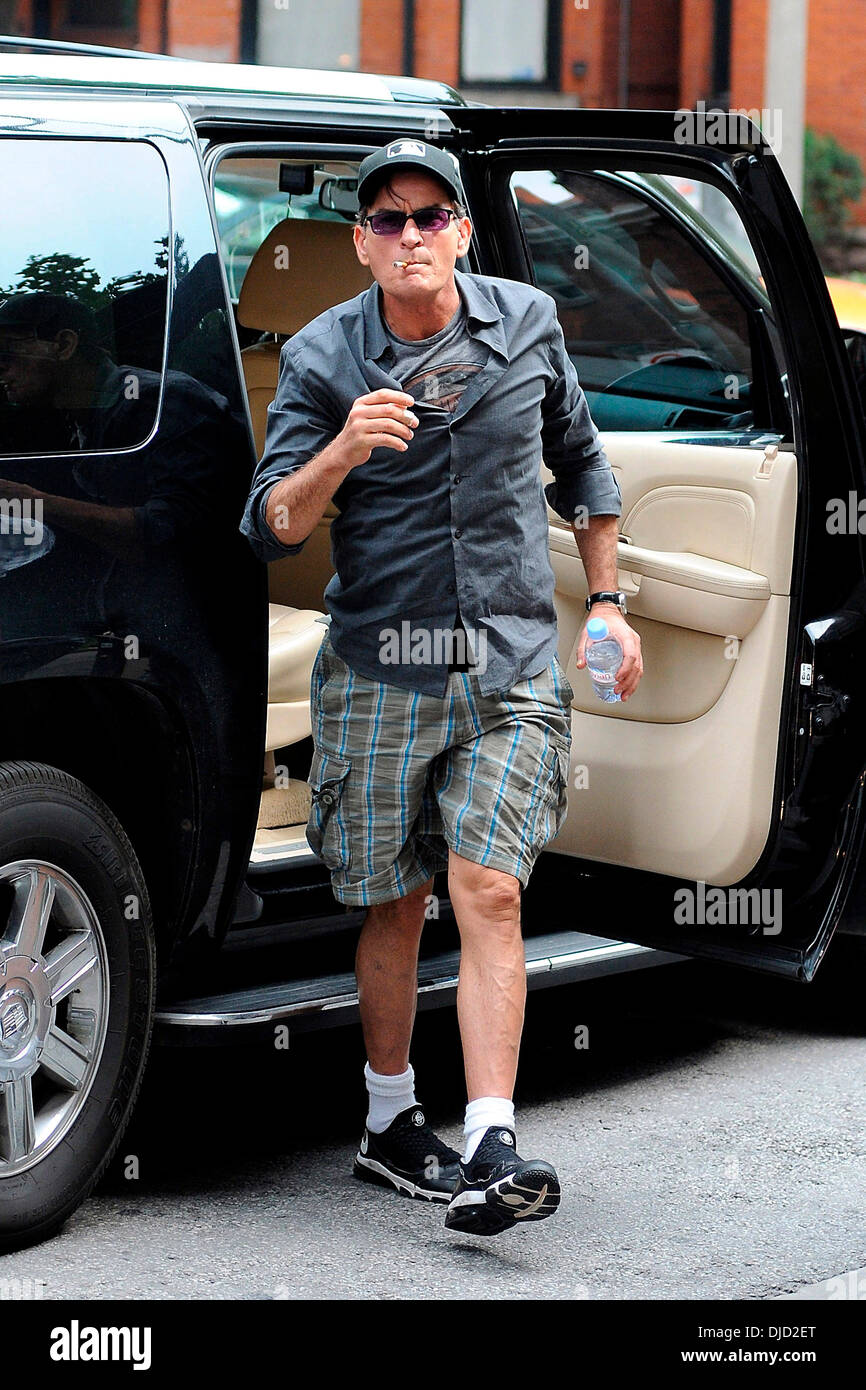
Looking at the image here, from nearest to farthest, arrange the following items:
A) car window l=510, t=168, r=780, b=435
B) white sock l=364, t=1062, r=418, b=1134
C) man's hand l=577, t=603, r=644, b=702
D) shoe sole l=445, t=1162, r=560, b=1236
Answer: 1. shoe sole l=445, t=1162, r=560, b=1236
2. man's hand l=577, t=603, r=644, b=702
3. white sock l=364, t=1062, r=418, b=1134
4. car window l=510, t=168, r=780, b=435

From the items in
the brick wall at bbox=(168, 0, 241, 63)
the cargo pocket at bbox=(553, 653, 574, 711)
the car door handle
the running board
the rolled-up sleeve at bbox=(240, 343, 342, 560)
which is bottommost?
the running board

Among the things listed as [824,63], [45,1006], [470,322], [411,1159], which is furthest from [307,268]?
[824,63]

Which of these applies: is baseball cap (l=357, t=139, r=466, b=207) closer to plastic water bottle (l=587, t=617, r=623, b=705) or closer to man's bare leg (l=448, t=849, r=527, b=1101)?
plastic water bottle (l=587, t=617, r=623, b=705)

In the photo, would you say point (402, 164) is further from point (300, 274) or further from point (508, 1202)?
point (508, 1202)

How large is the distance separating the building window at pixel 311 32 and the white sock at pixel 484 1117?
16954mm

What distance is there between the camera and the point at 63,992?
133 inches

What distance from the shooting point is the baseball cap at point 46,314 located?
125 inches

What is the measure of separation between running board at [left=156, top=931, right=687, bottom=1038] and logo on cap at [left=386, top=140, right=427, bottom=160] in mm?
1574

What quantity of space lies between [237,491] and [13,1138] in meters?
1.21

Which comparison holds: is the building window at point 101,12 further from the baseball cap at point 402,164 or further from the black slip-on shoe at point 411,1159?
the black slip-on shoe at point 411,1159

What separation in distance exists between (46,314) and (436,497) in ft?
2.45

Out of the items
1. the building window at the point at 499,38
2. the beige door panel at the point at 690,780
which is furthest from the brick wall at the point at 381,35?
the beige door panel at the point at 690,780

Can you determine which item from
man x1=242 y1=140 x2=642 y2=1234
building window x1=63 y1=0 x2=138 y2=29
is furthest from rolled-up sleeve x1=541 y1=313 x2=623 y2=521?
building window x1=63 y1=0 x2=138 y2=29

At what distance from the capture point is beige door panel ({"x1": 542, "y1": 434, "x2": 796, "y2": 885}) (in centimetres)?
374
